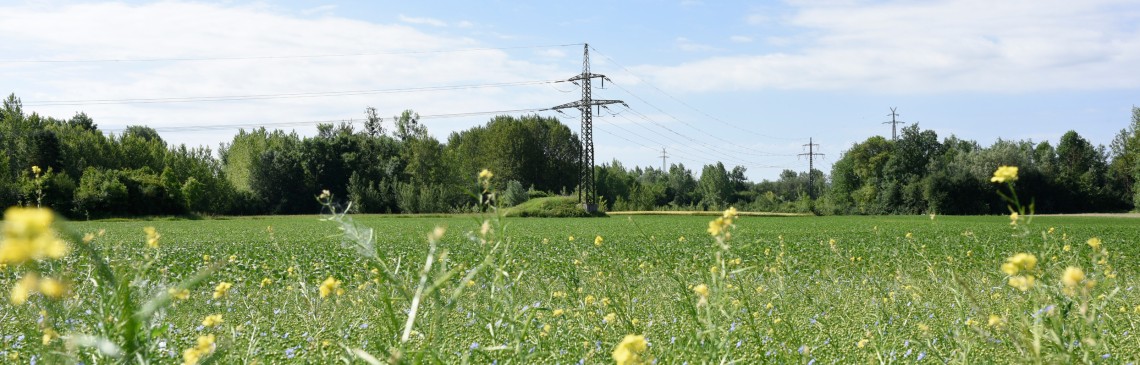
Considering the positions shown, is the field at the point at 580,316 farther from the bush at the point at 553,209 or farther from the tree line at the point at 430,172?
the tree line at the point at 430,172

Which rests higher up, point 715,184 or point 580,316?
point 715,184

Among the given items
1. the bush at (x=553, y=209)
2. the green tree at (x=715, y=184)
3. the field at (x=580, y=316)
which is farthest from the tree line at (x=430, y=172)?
the field at (x=580, y=316)

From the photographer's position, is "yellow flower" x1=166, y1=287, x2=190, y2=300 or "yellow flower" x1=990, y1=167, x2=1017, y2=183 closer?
"yellow flower" x1=166, y1=287, x2=190, y2=300

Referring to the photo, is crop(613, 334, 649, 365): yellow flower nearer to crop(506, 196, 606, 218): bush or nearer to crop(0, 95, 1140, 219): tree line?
crop(506, 196, 606, 218): bush

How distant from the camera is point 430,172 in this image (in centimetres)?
5931

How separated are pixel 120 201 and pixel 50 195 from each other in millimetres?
3656

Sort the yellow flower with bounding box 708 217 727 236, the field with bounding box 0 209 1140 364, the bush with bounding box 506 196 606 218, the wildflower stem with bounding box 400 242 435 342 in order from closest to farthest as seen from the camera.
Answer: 1. the wildflower stem with bounding box 400 242 435 342
2. the field with bounding box 0 209 1140 364
3. the yellow flower with bounding box 708 217 727 236
4. the bush with bounding box 506 196 606 218

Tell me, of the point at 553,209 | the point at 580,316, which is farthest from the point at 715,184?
the point at 580,316

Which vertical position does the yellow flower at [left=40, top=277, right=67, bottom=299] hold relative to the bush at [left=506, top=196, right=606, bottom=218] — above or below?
below

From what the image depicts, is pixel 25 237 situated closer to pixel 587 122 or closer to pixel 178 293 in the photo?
pixel 178 293

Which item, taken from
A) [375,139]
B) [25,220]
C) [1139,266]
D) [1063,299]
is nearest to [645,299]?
[1063,299]

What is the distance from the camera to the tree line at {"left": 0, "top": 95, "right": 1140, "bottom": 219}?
47.2 metres

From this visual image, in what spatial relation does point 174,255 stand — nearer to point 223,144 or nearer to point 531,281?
point 531,281

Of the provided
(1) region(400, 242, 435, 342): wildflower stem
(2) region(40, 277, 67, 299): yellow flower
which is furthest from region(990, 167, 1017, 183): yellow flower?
(2) region(40, 277, 67, 299): yellow flower
